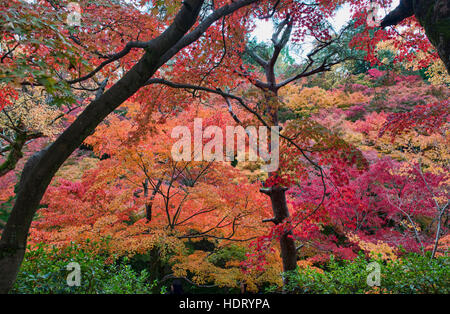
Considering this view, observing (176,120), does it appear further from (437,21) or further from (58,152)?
(437,21)

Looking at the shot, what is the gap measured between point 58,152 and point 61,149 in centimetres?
3

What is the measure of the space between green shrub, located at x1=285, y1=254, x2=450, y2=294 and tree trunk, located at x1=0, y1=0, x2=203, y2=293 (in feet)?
10.1

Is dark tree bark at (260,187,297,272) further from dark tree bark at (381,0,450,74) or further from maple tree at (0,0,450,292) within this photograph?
dark tree bark at (381,0,450,74)

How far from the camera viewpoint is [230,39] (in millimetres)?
4906

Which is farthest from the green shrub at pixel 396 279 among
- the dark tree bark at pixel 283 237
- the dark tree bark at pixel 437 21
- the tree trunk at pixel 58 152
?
the tree trunk at pixel 58 152

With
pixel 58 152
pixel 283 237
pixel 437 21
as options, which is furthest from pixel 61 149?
pixel 283 237

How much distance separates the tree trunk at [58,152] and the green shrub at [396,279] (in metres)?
3.08

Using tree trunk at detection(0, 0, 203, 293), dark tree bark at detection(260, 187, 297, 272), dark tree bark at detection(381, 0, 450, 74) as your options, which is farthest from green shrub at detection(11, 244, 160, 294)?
dark tree bark at detection(381, 0, 450, 74)

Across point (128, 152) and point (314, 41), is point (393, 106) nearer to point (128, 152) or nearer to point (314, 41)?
point (314, 41)

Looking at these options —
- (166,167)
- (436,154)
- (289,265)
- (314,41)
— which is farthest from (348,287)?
(436,154)

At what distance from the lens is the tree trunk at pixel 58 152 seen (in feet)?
6.42

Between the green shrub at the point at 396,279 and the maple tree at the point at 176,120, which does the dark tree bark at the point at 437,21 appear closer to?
the maple tree at the point at 176,120

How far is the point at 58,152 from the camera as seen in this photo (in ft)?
6.74

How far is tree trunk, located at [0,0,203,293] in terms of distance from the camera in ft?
6.42
